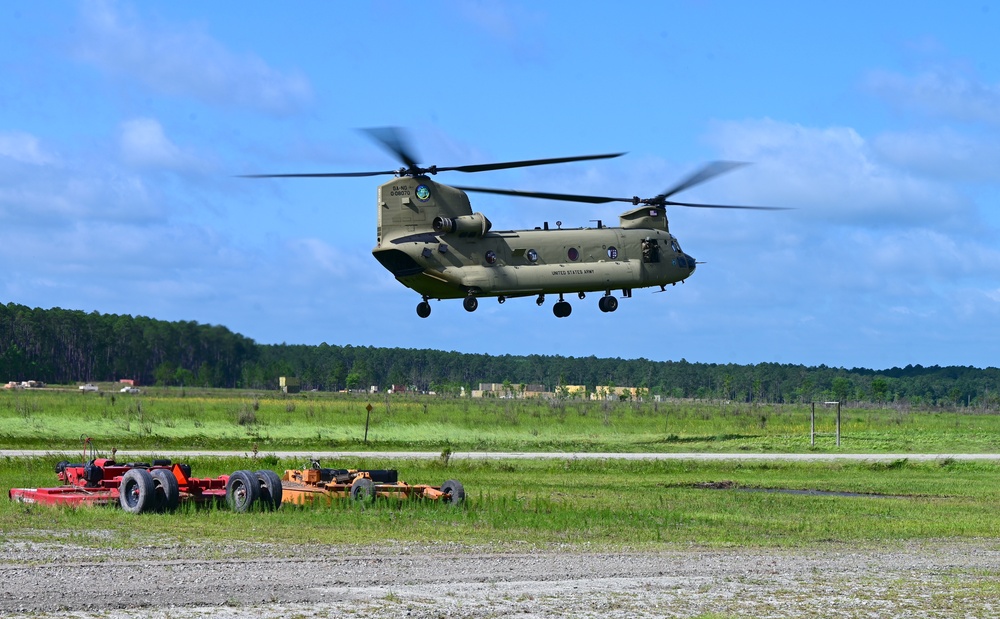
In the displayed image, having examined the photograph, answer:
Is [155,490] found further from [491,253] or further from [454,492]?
[491,253]

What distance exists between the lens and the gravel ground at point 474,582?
14016mm

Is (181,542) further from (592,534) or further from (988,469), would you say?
(988,469)

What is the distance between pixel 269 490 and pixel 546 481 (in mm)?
11795

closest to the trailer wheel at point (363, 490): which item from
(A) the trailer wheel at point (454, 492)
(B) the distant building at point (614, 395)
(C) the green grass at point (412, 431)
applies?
(A) the trailer wheel at point (454, 492)

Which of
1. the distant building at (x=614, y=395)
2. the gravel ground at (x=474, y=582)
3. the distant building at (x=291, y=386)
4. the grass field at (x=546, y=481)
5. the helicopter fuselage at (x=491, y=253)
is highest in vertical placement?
A: the helicopter fuselage at (x=491, y=253)

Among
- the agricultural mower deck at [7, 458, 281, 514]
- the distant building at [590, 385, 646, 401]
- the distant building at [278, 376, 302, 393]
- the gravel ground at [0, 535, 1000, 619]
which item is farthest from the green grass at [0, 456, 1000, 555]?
the distant building at [278, 376, 302, 393]

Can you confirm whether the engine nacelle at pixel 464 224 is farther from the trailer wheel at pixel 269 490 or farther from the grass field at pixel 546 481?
the trailer wheel at pixel 269 490

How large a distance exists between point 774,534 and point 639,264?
17017 mm

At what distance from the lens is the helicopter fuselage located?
3619 centimetres

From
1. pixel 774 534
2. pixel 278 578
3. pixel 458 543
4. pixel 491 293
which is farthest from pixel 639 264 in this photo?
pixel 278 578

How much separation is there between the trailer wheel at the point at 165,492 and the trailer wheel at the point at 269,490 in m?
1.52

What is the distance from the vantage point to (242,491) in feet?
78.8

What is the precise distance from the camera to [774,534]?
905 inches

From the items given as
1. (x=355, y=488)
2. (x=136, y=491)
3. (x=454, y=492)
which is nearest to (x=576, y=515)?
(x=454, y=492)
